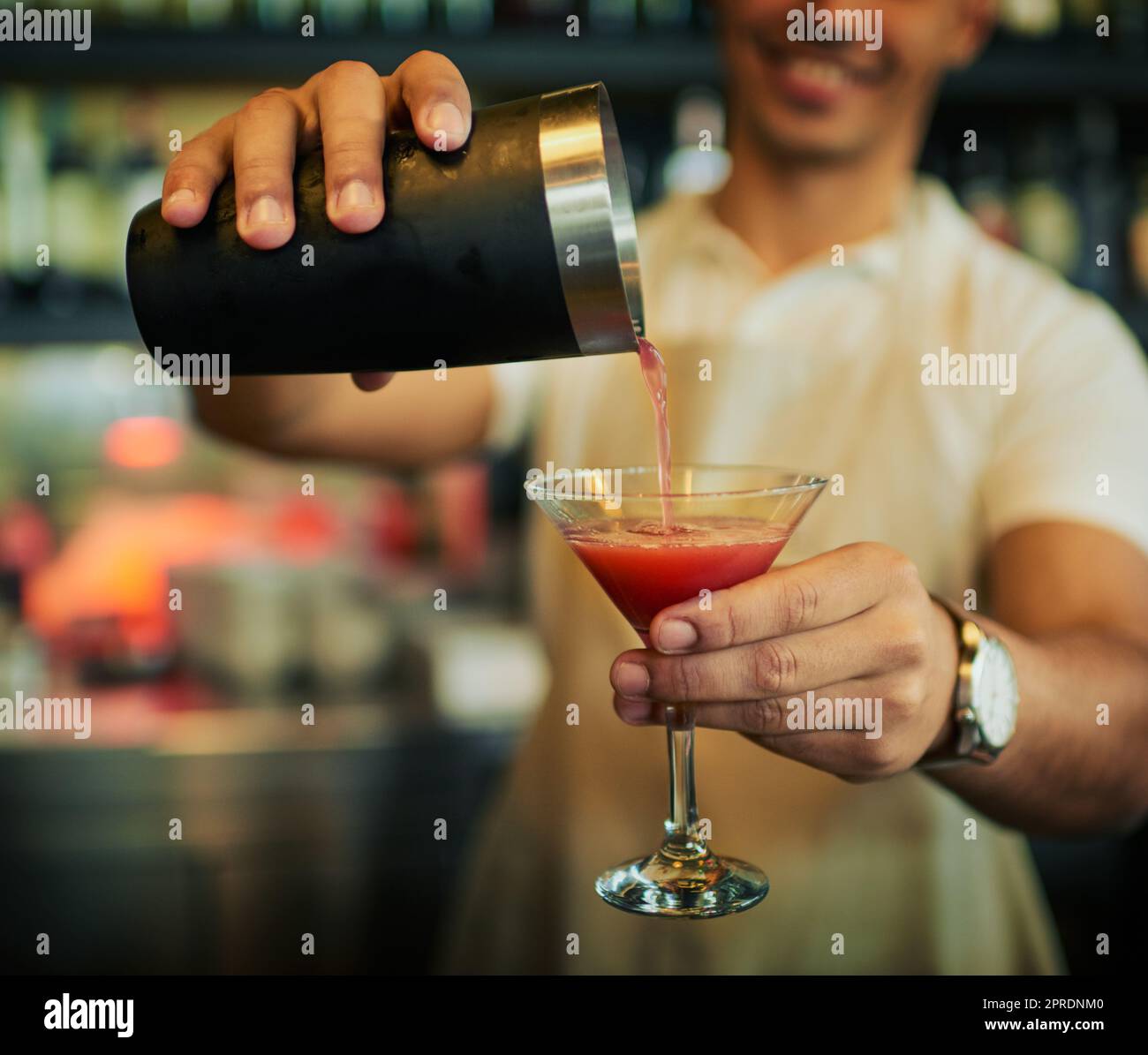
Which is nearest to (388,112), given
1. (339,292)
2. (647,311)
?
(339,292)

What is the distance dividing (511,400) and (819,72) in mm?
692

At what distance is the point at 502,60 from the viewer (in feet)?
8.79

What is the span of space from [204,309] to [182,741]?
171 cm

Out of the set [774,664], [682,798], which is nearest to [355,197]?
[774,664]

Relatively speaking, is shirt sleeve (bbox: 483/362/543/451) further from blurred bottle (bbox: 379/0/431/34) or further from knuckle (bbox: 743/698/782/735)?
blurred bottle (bbox: 379/0/431/34)

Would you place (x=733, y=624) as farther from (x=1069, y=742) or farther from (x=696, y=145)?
(x=696, y=145)

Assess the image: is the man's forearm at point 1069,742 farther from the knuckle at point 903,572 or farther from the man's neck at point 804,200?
the man's neck at point 804,200

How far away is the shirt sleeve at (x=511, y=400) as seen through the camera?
1.98 metres

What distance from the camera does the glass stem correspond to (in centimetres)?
116

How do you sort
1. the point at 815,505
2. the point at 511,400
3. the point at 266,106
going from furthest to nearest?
the point at 511,400, the point at 815,505, the point at 266,106

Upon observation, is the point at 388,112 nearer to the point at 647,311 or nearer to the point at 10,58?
the point at 647,311

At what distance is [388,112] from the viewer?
1092 mm

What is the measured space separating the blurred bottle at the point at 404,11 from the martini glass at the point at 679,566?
189 centimetres

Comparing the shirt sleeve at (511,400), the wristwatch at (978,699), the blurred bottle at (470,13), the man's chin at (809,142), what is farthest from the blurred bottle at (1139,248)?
the wristwatch at (978,699)
